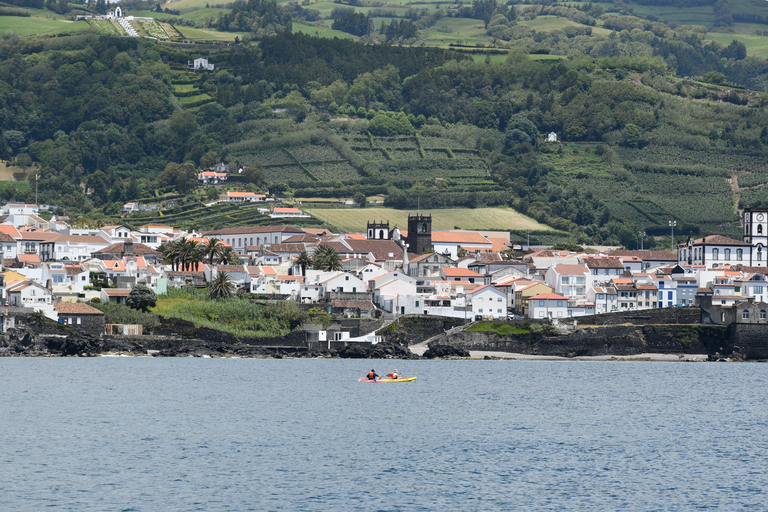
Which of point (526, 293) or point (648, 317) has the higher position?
point (526, 293)

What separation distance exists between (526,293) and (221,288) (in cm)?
2563

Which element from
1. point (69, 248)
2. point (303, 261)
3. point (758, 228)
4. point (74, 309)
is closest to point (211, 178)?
point (69, 248)

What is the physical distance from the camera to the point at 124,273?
100m

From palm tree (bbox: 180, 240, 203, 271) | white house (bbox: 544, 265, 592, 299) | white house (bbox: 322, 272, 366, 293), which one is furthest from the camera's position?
palm tree (bbox: 180, 240, 203, 271)

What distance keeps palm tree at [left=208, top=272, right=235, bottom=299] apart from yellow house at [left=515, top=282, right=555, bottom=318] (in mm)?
24273

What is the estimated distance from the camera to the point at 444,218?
16975 cm

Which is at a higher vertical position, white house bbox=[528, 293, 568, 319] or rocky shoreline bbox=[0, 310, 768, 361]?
white house bbox=[528, 293, 568, 319]

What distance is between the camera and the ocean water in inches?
1404

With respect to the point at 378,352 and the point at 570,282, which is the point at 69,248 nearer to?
the point at 378,352

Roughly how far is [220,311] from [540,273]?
1237 inches

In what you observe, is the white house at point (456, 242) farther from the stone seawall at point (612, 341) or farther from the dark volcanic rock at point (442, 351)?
the dark volcanic rock at point (442, 351)

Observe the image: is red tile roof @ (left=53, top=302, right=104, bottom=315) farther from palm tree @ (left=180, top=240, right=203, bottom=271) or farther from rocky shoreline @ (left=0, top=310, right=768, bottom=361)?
palm tree @ (left=180, top=240, right=203, bottom=271)

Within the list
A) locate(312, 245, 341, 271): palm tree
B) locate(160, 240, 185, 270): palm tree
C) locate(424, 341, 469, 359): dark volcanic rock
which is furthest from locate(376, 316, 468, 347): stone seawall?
locate(160, 240, 185, 270): palm tree

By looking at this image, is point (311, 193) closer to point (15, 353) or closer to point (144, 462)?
point (15, 353)
